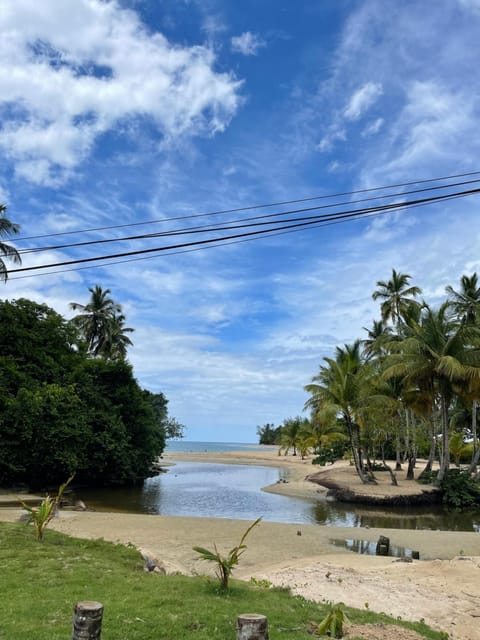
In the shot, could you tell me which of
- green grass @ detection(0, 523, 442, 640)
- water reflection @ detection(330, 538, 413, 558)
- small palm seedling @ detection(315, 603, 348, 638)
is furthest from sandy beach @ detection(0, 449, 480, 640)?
green grass @ detection(0, 523, 442, 640)

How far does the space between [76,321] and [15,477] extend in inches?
731

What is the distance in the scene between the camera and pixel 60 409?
23.8 meters

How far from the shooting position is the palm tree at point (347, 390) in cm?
2760

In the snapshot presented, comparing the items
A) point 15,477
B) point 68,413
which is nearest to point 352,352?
point 68,413

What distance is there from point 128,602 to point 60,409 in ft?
64.0

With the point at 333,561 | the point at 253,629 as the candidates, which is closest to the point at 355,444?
the point at 333,561

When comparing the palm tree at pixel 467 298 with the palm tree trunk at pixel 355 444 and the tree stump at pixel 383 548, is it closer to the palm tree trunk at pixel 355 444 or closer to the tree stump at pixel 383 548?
the palm tree trunk at pixel 355 444

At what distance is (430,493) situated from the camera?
24.5 metres

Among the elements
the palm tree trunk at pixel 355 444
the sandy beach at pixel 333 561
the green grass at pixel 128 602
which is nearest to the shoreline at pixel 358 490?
the palm tree trunk at pixel 355 444

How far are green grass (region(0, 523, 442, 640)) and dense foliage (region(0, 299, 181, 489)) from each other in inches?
582

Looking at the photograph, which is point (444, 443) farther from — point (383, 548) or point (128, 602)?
point (128, 602)

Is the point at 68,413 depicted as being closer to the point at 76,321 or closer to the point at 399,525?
the point at 399,525

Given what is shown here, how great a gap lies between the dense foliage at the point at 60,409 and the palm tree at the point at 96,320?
10.8 m

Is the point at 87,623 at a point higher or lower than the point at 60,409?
lower
